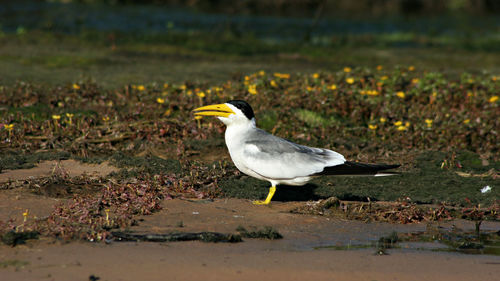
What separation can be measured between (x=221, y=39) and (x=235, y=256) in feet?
51.8

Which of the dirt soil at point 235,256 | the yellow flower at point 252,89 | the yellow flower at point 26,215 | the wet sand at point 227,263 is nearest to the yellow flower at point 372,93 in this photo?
the yellow flower at point 252,89

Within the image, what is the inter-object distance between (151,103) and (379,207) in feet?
18.6

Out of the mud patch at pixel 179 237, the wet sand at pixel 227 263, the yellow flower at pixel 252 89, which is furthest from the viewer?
the yellow flower at pixel 252 89

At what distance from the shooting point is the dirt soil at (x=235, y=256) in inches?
190

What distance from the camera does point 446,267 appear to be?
5.29 m

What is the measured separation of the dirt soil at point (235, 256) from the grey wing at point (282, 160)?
1.67 ft

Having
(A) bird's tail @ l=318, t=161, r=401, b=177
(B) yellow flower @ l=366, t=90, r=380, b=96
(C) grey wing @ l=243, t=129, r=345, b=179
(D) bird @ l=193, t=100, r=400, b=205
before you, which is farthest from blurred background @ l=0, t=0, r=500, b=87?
(A) bird's tail @ l=318, t=161, r=401, b=177

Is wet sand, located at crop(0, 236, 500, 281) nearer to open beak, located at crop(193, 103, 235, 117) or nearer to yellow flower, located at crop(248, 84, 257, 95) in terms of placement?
open beak, located at crop(193, 103, 235, 117)

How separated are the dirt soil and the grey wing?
0.51m

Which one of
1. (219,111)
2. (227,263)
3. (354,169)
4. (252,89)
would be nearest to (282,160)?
(354,169)

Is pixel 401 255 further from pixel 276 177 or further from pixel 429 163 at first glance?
pixel 429 163

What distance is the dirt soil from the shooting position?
4836 mm

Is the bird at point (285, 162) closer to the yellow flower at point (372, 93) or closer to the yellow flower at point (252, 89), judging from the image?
the yellow flower at point (252, 89)

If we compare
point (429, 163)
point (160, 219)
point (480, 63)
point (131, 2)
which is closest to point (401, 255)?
point (160, 219)
